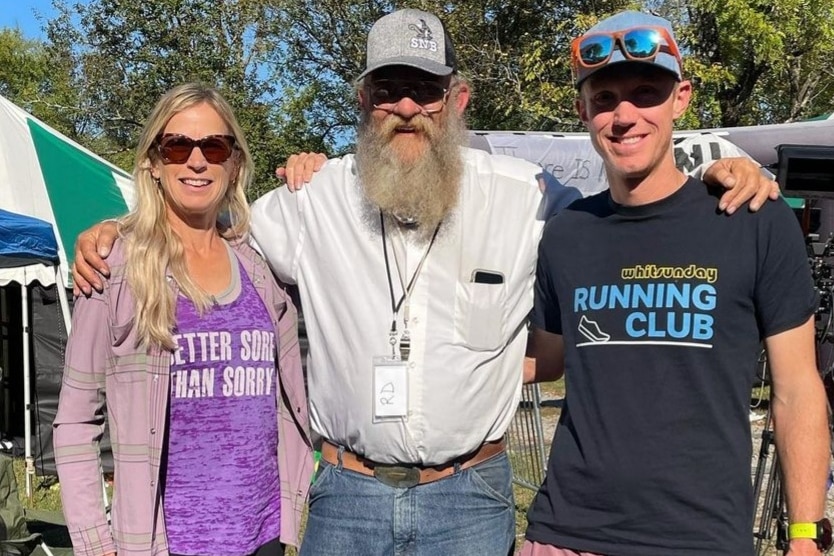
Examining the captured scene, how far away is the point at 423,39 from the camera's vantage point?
256cm

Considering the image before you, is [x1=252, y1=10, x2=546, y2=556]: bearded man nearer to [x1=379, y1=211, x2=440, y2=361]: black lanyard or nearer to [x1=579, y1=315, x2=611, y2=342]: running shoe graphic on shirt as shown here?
[x1=379, y1=211, x2=440, y2=361]: black lanyard

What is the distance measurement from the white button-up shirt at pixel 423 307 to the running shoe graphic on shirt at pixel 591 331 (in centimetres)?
41

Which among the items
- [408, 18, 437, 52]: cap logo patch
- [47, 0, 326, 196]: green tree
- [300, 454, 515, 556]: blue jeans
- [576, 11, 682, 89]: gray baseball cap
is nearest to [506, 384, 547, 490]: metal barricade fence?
[300, 454, 515, 556]: blue jeans

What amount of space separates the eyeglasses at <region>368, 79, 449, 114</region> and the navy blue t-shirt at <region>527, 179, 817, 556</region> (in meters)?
0.80

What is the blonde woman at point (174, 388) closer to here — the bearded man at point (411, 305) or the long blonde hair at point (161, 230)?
the long blonde hair at point (161, 230)

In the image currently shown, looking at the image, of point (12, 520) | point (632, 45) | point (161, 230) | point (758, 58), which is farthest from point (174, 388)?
point (758, 58)

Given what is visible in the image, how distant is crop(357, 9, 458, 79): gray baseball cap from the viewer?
252cm

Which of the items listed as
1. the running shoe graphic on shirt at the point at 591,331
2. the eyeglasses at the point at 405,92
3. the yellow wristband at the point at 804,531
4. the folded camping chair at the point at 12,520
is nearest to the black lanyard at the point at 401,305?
the eyeglasses at the point at 405,92

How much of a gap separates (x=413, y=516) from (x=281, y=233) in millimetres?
943

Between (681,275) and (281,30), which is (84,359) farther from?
(281,30)

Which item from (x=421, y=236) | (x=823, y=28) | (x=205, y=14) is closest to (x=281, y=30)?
(x=205, y=14)

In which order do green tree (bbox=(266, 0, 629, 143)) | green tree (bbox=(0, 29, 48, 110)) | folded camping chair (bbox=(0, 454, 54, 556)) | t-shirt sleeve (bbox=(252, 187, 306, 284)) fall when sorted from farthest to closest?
green tree (bbox=(0, 29, 48, 110)), green tree (bbox=(266, 0, 629, 143)), folded camping chair (bbox=(0, 454, 54, 556)), t-shirt sleeve (bbox=(252, 187, 306, 284))

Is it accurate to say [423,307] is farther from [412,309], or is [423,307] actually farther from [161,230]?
[161,230]

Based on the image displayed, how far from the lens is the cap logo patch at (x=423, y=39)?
2.55 meters
